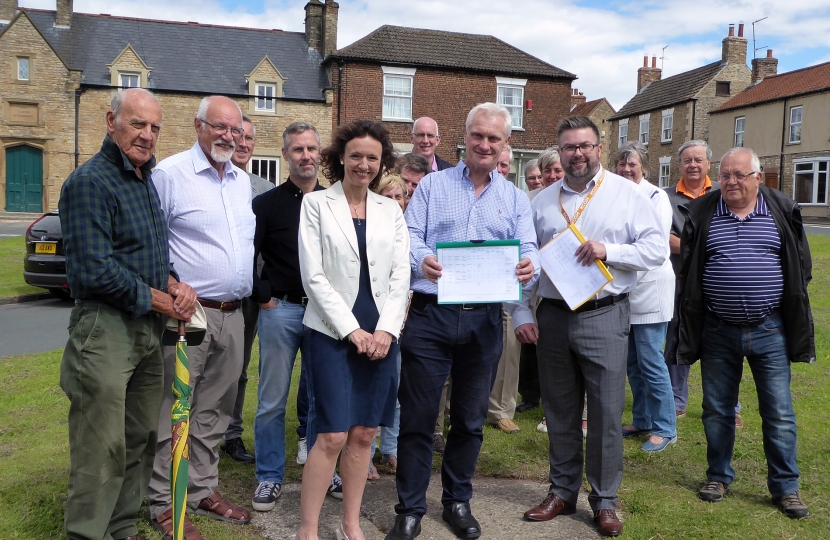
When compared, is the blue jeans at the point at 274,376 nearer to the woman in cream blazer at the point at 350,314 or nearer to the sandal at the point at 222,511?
the sandal at the point at 222,511

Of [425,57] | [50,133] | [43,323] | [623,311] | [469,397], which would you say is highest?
[425,57]

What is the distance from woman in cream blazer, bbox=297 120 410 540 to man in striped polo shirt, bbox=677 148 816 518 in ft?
7.08

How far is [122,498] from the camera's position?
3748 mm

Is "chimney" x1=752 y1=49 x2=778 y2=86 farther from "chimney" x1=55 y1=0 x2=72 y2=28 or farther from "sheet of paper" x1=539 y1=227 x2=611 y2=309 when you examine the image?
"sheet of paper" x1=539 y1=227 x2=611 y2=309

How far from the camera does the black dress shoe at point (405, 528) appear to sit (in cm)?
Answer: 394

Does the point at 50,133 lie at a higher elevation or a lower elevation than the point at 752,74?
lower

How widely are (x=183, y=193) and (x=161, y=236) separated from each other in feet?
1.34

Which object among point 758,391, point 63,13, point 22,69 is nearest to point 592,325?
point 758,391

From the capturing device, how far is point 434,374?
13.2 ft

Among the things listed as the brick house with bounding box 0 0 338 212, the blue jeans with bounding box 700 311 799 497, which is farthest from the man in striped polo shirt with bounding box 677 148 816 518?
the brick house with bounding box 0 0 338 212

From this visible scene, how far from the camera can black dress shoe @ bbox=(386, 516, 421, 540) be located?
3943 millimetres

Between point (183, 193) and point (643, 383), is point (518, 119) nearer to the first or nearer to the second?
point (643, 383)

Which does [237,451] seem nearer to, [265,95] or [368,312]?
[368,312]

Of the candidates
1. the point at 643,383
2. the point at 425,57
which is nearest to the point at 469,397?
the point at 643,383
